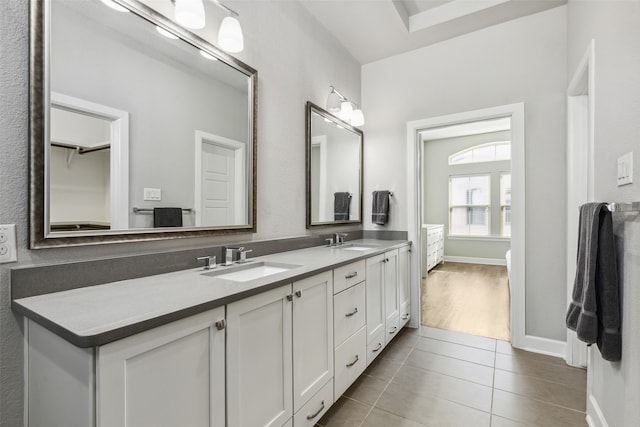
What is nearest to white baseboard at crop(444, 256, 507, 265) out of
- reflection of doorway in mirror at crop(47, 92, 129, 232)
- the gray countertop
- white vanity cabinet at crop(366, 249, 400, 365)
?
white vanity cabinet at crop(366, 249, 400, 365)

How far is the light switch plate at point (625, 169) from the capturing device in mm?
1172

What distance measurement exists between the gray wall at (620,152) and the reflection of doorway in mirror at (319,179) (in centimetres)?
180

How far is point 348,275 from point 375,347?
2.48 ft

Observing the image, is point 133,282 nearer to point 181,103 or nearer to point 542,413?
point 181,103

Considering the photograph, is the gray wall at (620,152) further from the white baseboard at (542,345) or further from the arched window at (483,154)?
the arched window at (483,154)

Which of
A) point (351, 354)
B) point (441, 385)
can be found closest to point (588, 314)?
point (441, 385)

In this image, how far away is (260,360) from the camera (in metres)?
1.20

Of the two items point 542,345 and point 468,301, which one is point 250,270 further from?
point 468,301

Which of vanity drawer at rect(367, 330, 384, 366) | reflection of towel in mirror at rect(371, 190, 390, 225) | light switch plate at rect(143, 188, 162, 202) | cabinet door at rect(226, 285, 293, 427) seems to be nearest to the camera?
cabinet door at rect(226, 285, 293, 427)

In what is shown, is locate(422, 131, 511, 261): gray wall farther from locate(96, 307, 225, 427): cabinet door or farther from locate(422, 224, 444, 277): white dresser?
locate(96, 307, 225, 427): cabinet door

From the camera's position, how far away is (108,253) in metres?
1.26

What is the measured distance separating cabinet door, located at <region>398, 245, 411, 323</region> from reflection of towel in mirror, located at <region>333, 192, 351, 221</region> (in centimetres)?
64

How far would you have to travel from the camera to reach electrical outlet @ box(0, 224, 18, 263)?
3.23 feet

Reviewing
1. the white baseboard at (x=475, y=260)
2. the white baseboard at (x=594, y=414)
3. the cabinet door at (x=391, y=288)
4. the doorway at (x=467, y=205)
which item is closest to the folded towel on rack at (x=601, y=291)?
the white baseboard at (x=594, y=414)
